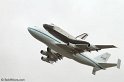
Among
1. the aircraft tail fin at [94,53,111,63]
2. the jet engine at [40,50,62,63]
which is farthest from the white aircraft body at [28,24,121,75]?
the aircraft tail fin at [94,53,111,63]

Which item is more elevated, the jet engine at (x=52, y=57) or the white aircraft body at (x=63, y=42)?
the white aircraft body at (x=63, y=42)

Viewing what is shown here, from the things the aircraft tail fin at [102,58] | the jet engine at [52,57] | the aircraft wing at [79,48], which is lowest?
the aircraft tail fin at [102,58]

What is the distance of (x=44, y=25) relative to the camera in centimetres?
8144

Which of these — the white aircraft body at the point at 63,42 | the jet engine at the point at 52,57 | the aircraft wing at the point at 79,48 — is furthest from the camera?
the jet engine at the point at 52,57

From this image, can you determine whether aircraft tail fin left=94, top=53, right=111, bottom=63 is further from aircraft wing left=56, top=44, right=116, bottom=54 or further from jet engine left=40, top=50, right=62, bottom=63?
aircraft wing left=56, top=44, right=116, bottom=54

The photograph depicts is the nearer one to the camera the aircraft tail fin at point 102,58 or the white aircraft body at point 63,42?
the white aircraft body at point 63,42

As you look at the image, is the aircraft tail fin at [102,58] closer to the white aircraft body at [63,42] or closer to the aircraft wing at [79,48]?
the white aircraft body at [63,42]

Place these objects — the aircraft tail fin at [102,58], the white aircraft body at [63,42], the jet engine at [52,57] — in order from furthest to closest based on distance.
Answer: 1. the aircraft tail fin at [102,58]
2. the jet engine at [52,57]
3. the white aircraft body at [63,42]

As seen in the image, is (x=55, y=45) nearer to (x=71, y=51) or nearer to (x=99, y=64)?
(x=71, y=51)

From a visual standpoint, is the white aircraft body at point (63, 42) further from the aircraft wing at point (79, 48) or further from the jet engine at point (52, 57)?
the jet engine at point (52, 57)

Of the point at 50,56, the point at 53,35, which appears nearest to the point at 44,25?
the point at 53,35

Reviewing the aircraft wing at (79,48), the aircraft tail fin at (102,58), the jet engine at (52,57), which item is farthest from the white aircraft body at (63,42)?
the aircraft tail fin at (102,58)

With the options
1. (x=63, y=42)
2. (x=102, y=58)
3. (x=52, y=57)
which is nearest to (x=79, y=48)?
(x=63, y=42)

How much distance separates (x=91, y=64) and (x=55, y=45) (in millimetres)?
13773
